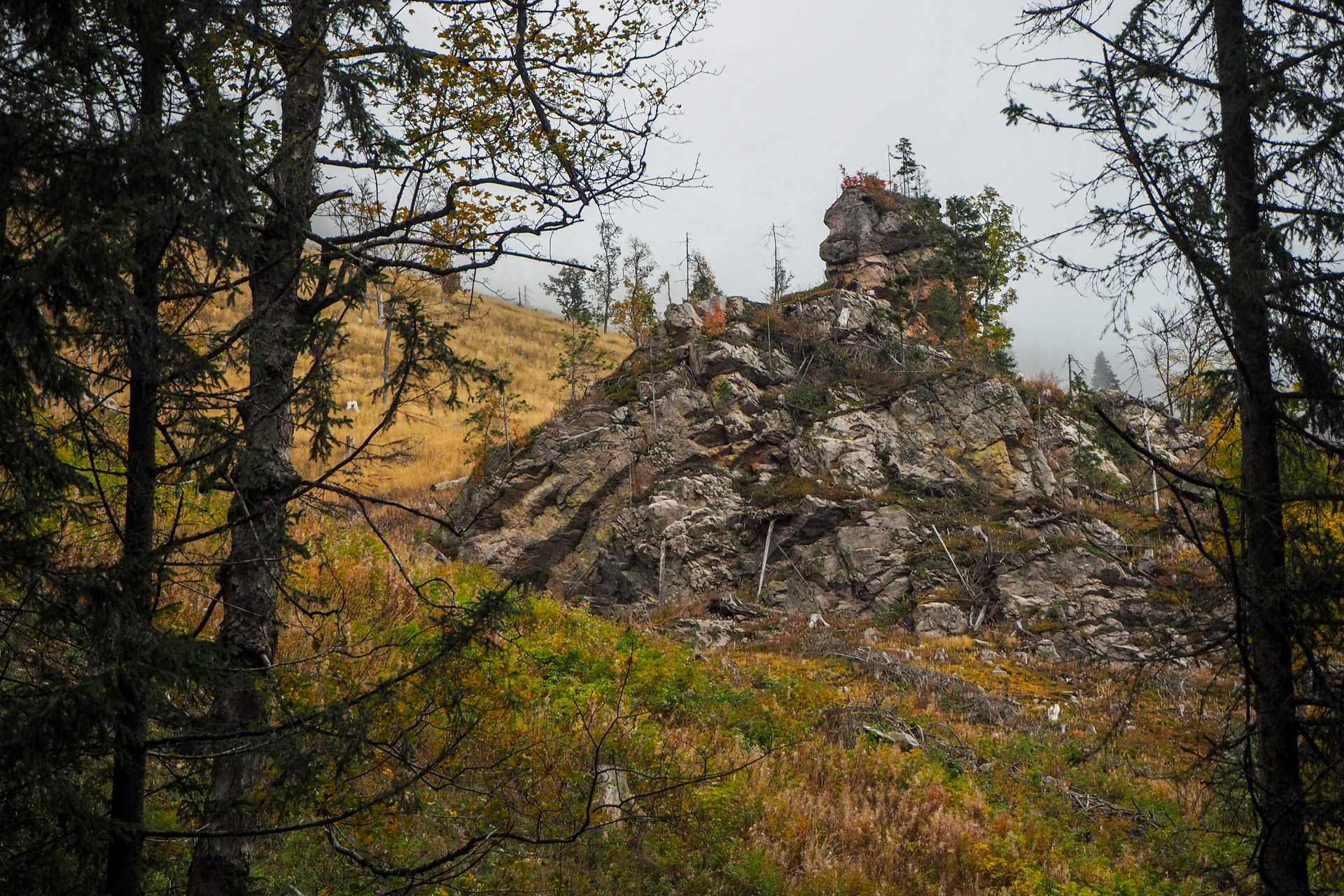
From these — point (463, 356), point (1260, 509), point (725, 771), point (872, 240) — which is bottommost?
point (725, 771)

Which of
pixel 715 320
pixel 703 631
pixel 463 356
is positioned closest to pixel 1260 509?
pixel 703 631

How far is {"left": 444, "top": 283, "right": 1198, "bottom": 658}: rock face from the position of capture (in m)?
23.3

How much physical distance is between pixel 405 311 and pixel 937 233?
44.7 metres

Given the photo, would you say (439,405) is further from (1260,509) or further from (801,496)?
(1260,509)

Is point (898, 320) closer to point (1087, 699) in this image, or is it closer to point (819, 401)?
point (819, 401)

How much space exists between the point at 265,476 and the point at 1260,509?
6497mm

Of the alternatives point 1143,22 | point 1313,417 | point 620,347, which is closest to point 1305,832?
point 1313,417

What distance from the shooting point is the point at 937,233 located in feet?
145

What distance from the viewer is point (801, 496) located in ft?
84.6

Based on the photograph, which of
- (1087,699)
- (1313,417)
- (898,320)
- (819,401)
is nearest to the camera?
(1313,417)

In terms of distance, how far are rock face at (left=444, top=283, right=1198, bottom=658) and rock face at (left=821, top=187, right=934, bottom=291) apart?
1419cm

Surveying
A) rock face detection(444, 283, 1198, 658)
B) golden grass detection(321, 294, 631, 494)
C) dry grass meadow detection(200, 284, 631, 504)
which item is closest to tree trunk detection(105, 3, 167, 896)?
dry grass meadow detection(200, 284, 631, 504)

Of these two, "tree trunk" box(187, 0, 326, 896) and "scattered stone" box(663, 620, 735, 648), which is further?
"scattered stone" box(663, 620, 735, 648)

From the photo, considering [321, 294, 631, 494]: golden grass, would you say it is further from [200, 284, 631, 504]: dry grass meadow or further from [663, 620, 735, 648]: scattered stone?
[663, 620, 735, 648]: scattered stone
